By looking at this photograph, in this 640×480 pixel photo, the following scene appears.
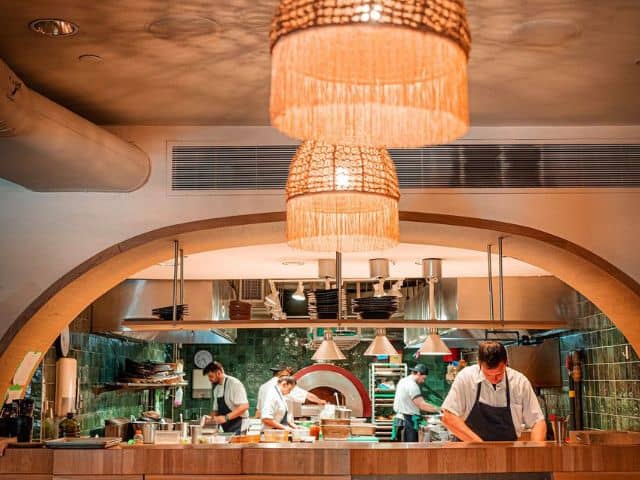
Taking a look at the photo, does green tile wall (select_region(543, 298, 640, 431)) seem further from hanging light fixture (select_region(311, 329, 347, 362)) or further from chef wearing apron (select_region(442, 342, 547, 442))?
hanging light fixture (select_region(311, 329, 347, 362))

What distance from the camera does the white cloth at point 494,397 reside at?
5527mm

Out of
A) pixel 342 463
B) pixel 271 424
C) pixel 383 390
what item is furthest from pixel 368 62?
pixel 383 390

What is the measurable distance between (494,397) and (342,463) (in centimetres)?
168

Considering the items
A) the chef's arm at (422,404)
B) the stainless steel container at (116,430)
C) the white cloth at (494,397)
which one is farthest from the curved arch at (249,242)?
the chef's arm at (422,404)

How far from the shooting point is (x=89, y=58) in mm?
4090

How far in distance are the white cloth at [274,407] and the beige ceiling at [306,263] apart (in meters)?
1.28

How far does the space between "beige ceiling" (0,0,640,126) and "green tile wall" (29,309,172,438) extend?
2.94m

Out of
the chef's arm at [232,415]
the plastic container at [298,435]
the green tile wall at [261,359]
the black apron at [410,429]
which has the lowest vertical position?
the black apron at [410,429]

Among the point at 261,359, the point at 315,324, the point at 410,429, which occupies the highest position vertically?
the point at 315,324

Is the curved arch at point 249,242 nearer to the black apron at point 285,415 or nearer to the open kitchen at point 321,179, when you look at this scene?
the open kitchen at point 321,179

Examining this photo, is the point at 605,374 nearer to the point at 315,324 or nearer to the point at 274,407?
the point at 274,407

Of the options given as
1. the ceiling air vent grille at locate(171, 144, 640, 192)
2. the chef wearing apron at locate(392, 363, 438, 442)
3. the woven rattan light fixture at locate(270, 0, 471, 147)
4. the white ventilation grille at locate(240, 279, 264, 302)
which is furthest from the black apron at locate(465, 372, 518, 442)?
the chef wearing apron at locate(392, 363, 438, 442)

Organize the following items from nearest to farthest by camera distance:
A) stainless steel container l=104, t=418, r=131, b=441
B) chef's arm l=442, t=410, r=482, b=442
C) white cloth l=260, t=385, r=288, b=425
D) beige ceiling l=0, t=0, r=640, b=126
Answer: beige ceiling l=0, t=0, r=640, b=126, chef's arm l=442, t=410, r=482, b=442, stainless steel container l=104, t=418, r=131, b=441, white cloth l=260, t=385, r=288, b=425

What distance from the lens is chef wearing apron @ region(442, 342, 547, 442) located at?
5469mm
